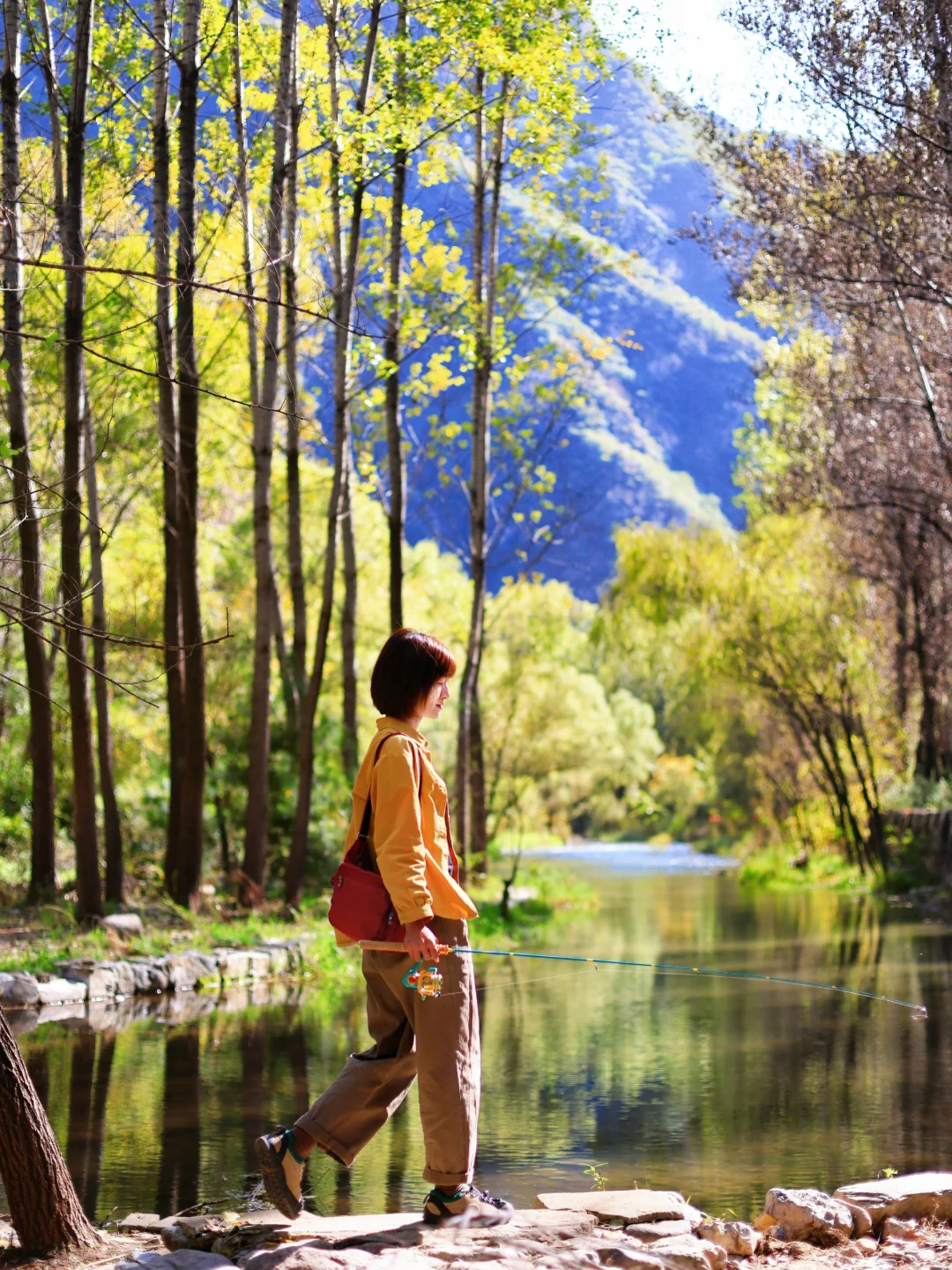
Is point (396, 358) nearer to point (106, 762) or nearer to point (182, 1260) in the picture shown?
point (106, 762)

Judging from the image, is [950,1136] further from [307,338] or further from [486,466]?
[307,338]

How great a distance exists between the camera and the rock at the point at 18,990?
37.1 feet

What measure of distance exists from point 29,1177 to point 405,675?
6.30 ft

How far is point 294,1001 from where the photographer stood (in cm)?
1241

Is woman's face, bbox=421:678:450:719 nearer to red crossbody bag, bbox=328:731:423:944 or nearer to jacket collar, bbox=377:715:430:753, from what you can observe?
jacket collar, bbox=377:715:430:753

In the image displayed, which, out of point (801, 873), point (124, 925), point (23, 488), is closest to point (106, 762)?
point (124, 925)

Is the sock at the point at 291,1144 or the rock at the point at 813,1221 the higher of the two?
the sock at the point at 291,1144

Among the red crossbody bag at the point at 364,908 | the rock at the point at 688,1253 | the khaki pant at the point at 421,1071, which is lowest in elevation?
the rock at the point at 688,1253

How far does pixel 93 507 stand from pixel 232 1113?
371 inches

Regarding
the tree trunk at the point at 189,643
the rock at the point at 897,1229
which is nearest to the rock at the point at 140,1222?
the rock at the point at 897,1229

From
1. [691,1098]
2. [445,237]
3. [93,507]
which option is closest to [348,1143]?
[691,1098]

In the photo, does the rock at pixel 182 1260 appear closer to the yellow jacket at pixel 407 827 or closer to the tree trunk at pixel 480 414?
the yellow jacket at pixel 407 827

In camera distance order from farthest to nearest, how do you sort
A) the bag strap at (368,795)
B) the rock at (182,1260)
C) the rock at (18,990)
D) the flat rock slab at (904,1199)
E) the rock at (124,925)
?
the rock at (124,925), the rock at (18,990), the flat rock slab at (904,1199), the bag strap at (368,795), the rock at (182,1260)

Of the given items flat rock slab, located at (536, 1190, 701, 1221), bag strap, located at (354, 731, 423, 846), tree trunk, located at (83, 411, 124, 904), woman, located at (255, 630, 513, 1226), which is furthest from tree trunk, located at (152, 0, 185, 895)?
flat rock slab, located at (536, 1190, 701, 1221)
